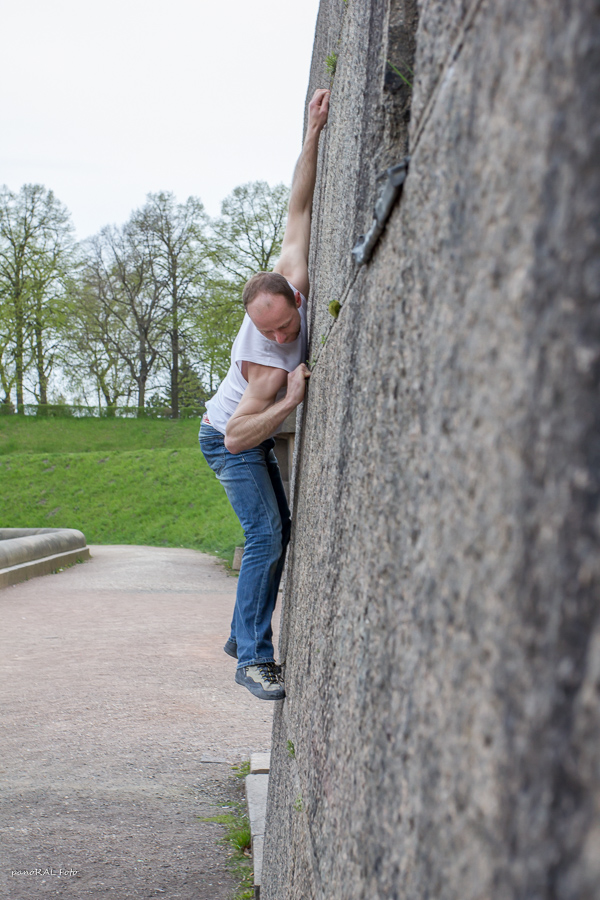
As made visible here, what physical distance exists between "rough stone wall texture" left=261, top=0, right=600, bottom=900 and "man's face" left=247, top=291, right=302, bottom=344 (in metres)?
1.68

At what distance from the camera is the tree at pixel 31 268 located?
38375 millimetres

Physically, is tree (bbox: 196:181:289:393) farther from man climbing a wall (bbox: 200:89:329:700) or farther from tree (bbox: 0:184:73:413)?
man climbing a wall (bbox: 200:89:329:700)

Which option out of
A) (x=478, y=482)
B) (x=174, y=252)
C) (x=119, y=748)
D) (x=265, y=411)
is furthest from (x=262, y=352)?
(x=174, y=252)

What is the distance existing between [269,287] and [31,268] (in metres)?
39.2

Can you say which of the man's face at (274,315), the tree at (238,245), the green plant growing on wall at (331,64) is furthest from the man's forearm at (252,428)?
the tree at (238,245)

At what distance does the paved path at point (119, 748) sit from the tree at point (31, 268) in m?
30.3

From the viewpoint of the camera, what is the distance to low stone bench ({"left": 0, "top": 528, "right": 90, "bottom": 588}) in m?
13.6

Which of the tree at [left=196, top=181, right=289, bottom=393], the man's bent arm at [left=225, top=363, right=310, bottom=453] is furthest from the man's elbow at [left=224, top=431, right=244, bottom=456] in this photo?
the tree at [left=196, top=181, right=289, bottom=393]

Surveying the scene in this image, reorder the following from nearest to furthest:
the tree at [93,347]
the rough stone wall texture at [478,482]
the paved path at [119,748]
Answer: the rough stone wall texture at [478,482] < the paved path at [119,748] < the tree at [93,347]

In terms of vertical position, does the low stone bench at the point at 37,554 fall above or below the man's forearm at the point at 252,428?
below

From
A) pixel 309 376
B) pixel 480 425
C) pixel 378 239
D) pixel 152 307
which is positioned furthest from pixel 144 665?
pixel 152 307

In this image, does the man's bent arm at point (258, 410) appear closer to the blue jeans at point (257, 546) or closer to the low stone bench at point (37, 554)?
the blue jeans at point (257, 546)

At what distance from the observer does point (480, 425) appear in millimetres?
688

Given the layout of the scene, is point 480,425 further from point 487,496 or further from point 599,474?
point 599,474
